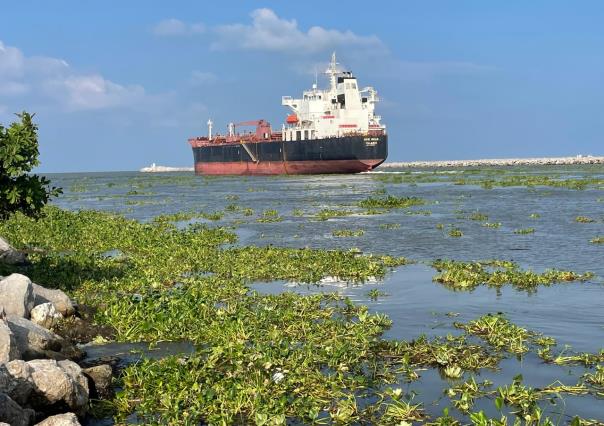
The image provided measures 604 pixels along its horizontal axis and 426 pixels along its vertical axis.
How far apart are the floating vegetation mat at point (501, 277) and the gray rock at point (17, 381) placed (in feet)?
36.2

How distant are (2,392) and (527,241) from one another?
2104cm

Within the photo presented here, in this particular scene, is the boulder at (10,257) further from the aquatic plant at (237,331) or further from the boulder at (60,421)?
the boulder at (60,421)

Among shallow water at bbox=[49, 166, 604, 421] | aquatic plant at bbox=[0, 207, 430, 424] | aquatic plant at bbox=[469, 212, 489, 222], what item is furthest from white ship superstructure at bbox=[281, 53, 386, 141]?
aquatic plant at bbox=[0, 207, 430, 424]

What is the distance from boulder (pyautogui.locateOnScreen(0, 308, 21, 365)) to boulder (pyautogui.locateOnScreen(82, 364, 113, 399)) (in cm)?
103

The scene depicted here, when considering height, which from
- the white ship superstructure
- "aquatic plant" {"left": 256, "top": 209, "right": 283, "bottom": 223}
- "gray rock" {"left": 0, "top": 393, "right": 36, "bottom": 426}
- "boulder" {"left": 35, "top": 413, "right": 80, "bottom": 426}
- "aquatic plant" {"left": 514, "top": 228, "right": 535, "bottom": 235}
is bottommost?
"aquatic plant" {"left": 514, "top": 228, "right": 535, "bottom": 235}

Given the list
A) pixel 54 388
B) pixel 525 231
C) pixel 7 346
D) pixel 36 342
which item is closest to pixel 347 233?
pixel 525 231

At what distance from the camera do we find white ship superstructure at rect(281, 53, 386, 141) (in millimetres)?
86875

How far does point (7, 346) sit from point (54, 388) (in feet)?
3.10

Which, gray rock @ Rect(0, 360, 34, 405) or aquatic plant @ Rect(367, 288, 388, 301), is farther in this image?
aquatic plant @ Rect(367, 288, 388, 301)

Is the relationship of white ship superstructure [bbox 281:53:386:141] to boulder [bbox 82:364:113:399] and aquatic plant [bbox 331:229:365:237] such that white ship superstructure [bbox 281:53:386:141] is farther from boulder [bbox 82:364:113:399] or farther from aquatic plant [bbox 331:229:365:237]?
boulder [bbox 82:364:113:399]

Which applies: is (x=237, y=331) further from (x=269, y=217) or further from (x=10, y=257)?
(x=269, y=217)

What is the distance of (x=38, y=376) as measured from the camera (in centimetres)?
766

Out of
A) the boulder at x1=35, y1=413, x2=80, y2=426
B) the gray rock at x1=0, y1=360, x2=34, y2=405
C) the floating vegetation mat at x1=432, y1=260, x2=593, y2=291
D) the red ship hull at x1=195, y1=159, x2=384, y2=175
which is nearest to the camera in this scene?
the boulder at x1=35, y1=413, x2=80, y2=426

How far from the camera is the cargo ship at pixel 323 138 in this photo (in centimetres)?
8306
